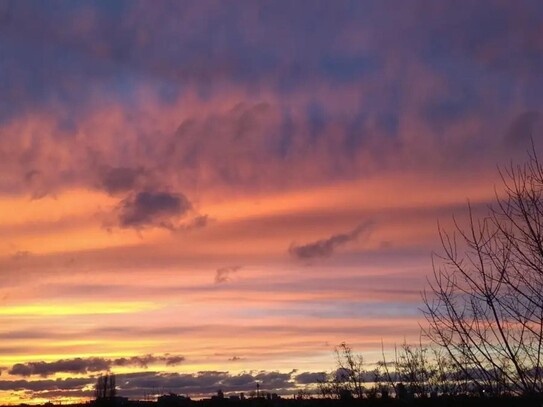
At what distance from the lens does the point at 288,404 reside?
48844mm

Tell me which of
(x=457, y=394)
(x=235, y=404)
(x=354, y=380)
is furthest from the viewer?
(x=235, y=404)

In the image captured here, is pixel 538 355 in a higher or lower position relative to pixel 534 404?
higher

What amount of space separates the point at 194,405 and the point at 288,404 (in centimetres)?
1261

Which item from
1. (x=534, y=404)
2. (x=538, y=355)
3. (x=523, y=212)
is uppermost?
(x=523, y=212)

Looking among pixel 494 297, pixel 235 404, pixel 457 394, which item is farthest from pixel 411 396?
pixel 235 404

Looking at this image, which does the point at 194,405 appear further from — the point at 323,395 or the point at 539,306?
the point at 539,306

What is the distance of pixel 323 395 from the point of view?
136 ft

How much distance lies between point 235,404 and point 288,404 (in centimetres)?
881

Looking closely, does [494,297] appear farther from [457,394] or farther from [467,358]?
[457,394]

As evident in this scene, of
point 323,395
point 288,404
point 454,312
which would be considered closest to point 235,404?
point 288,404

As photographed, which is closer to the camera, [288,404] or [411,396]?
[411,396]

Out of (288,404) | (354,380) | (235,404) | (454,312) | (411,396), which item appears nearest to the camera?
(454,312)

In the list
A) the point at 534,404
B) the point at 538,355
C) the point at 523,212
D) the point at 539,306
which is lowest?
the point at 534,404

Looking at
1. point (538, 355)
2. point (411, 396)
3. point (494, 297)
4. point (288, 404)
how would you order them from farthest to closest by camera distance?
point (288, 404) < point (411, 396) < point (494, 297) < point (538, 355)
